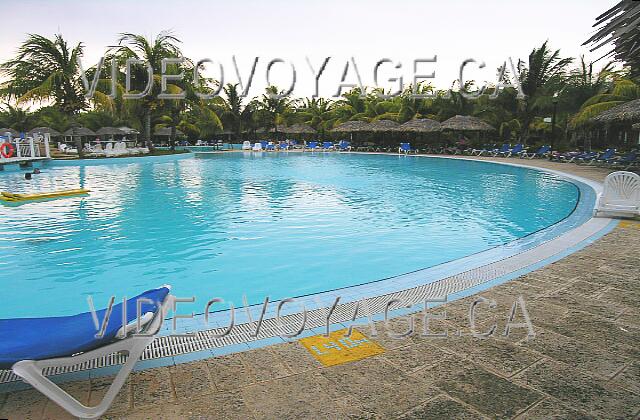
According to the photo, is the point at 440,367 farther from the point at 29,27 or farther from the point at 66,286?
the point at 29,27

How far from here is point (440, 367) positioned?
2.78m

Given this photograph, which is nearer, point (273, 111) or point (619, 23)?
point (619, 23)

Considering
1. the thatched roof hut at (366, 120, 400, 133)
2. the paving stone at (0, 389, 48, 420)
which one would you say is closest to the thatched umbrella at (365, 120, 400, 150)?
the thatched roof hut at (366, 120, 400, 133)

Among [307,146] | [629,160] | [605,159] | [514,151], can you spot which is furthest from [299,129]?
[629,160]

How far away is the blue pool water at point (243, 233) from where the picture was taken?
212 inches

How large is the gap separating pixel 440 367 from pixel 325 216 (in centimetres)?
635

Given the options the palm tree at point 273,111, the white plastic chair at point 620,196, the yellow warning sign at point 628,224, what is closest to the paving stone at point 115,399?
the yellow warning sign at point 628,224

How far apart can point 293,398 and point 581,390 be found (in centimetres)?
168

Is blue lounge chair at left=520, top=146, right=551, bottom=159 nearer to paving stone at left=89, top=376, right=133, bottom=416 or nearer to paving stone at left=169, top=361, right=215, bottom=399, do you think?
paving stone at left=169, top=361, right=215, bottom=399

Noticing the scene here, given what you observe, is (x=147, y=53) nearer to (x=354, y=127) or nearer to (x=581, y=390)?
(x=354, y=127)

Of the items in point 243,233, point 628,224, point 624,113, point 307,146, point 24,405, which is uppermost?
point 624,113

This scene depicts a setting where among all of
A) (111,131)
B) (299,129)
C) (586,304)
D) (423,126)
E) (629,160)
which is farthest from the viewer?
(299,129)

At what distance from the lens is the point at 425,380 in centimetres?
263

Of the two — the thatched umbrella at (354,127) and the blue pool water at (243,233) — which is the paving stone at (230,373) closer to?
the blue pool water at (243,233)
